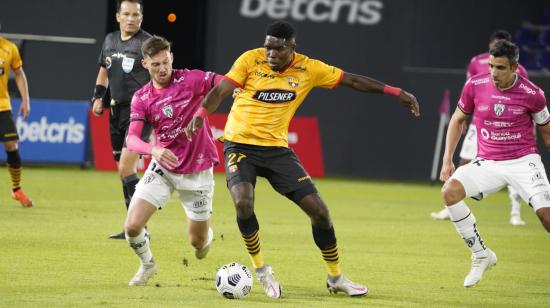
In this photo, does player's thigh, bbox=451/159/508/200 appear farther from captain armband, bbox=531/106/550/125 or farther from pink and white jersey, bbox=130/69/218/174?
pink and white jersey, bbox=130/69/218/174

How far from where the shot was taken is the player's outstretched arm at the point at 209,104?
835 centimetres

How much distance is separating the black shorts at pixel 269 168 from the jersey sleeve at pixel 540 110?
233 centimetres

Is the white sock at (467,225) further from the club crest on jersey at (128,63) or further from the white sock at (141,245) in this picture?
the club crest on jersey at (128,63)

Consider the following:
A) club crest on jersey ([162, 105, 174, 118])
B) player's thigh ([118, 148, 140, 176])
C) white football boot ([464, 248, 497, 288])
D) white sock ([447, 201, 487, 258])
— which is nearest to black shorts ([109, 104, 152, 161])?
player's thigh ([118, 148, 140, 176])

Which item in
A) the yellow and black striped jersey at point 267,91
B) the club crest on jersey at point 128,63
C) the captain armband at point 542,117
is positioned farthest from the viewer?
the club crest on jersey at point 128,63

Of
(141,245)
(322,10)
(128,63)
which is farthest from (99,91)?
(322,10)

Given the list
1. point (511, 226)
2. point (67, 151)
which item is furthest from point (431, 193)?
point (67, 151)

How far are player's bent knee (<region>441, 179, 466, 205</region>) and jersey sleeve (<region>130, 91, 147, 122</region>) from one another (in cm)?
273

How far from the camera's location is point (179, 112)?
9117mm

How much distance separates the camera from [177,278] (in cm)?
935

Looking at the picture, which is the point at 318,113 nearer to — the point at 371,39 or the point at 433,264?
the point at 371,39

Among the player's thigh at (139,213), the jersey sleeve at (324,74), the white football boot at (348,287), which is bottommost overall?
the white football boot at (348,287)

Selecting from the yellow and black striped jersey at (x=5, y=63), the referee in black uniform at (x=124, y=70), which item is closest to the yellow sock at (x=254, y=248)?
the referee in black uniform at (x=124, y=70)

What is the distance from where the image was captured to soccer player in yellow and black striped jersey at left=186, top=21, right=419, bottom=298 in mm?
8617
